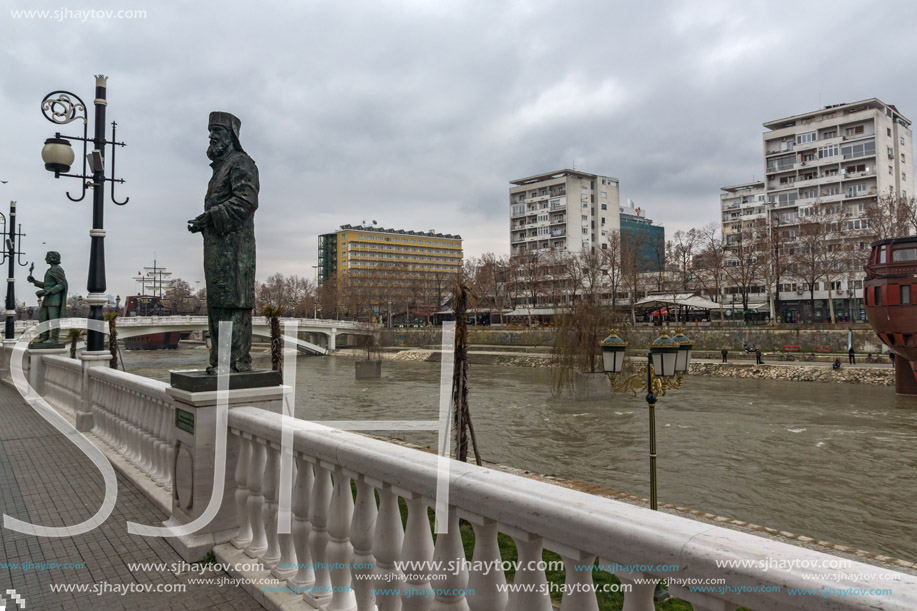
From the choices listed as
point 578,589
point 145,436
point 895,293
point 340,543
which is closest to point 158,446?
point 145,436

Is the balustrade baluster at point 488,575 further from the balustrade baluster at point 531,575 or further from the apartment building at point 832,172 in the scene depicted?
the apartment building at point 832,172

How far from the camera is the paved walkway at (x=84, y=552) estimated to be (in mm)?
3135

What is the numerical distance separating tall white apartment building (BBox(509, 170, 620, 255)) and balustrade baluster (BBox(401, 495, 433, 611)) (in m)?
79.5

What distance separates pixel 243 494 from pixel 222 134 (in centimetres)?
261

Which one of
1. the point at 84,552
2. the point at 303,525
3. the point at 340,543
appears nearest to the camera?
the point at 340,543

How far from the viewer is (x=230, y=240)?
4223 mm

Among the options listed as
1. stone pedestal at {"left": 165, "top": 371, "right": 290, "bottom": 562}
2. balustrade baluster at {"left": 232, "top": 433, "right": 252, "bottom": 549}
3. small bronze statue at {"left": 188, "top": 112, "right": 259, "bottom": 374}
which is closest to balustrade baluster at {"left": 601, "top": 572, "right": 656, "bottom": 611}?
balustrade baluster at {"left": 232, "top": 433, "right": 252, "bottom": 549}

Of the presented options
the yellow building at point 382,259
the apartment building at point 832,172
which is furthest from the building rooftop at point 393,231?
the apartment building at point 832,172

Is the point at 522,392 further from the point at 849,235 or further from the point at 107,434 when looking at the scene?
the point at 849,235

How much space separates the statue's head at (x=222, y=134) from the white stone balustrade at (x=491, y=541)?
2324mm

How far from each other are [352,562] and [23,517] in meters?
3.62

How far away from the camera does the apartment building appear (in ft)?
181

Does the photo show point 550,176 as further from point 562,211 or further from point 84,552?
point 84,552

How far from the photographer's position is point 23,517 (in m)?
4.53
